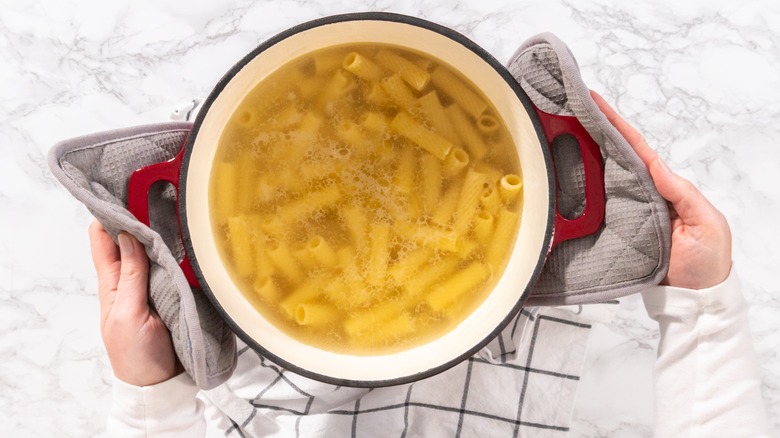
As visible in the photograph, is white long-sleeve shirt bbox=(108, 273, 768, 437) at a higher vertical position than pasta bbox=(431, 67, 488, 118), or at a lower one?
lower

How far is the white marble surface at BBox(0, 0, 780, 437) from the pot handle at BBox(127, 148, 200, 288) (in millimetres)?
281

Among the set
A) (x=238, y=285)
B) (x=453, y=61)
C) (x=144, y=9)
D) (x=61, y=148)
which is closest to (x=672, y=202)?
(x=453, y=61)

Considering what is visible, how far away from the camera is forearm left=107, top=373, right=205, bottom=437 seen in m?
0.73

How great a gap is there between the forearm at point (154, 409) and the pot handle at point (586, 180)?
0.44m

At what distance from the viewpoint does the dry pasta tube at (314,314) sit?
74cm

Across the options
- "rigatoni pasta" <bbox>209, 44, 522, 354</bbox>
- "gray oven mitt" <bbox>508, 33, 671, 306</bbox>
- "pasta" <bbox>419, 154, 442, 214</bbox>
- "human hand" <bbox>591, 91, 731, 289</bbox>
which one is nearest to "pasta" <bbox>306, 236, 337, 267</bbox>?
"rigatoni pasta" <bbox>209, 44, 522, 354</bbox>

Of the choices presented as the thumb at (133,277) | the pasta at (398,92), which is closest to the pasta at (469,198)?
the pasta at (398,92)

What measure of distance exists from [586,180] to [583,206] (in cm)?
3

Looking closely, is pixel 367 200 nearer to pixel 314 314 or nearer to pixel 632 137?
pixel 314 314

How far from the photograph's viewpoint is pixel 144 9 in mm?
943

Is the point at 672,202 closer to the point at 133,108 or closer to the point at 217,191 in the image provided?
the point at 217,191

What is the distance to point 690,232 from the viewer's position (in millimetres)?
Result: 729

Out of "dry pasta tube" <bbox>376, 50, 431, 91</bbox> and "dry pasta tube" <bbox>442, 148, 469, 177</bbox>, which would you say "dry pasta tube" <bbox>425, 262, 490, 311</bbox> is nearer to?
"dry pasta tube" <bbox>442, 148, 469, 177</bbox>

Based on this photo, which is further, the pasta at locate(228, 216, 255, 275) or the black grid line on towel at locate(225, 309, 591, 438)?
the black grid line on towel at locate(225, 309, 591, 438)
